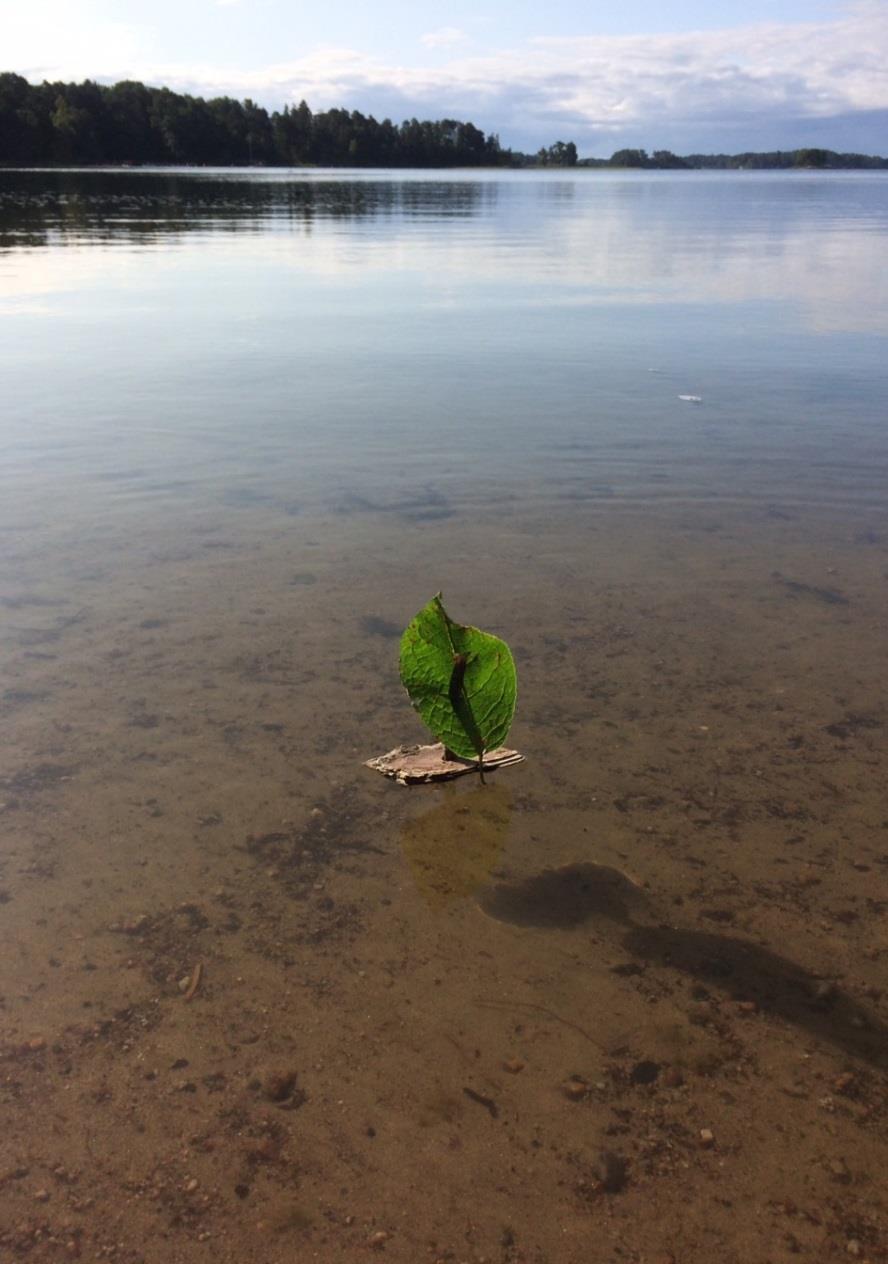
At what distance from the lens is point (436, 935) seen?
2445mm

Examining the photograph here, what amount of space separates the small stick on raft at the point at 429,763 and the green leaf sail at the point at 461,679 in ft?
0.16

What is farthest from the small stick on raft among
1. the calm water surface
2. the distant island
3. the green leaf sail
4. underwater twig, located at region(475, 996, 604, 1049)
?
the distant island

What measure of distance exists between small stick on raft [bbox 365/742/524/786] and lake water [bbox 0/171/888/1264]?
61 millimetres

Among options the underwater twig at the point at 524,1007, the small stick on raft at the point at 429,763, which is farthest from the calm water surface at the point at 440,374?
the underwater twig at the point at 524,1007

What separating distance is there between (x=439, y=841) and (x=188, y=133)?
4691 inches

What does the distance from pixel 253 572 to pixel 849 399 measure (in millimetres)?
5554

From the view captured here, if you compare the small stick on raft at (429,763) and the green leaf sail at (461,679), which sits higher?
the green leaf sail at (461,679)

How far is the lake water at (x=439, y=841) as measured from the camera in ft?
6.13

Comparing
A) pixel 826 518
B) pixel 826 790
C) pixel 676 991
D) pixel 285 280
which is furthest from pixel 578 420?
pixel 285 280

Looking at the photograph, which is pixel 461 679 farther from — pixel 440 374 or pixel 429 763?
pixel 440 374

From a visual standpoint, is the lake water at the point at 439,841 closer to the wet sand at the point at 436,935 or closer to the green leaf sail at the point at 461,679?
the wet sand at the point at 436,935

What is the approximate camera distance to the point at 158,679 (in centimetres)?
356

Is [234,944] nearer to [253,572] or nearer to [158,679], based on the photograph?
[158,679]

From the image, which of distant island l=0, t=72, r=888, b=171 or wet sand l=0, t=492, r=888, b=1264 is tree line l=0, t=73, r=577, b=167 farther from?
wet sand l=0, t=492, r=888, b=1264
